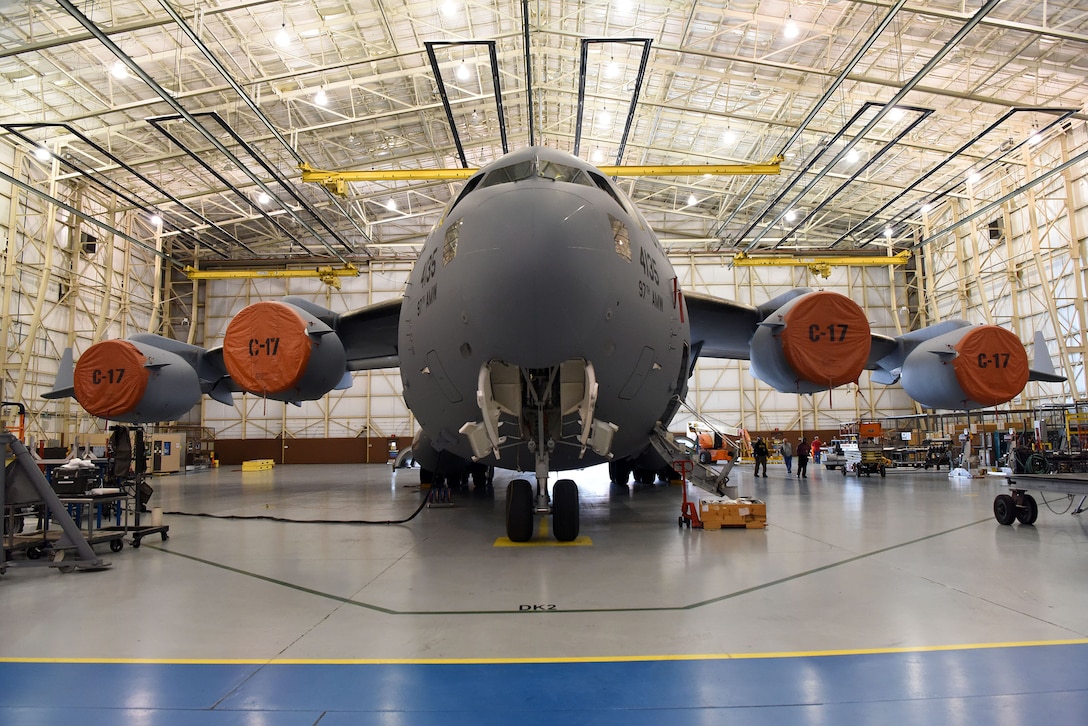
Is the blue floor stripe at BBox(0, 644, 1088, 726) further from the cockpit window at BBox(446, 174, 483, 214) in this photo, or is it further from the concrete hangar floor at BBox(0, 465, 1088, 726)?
the cockpit window at BBox(446, 174, 483, 214)

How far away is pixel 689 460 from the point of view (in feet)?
26.3

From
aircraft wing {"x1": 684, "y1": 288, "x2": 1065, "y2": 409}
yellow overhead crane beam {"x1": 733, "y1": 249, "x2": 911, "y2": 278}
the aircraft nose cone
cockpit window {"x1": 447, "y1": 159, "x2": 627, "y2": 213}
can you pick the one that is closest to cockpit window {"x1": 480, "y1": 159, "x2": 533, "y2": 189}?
cockpit window {"x1": 447, "y1": 159, "x2": 627, "y2": 213}

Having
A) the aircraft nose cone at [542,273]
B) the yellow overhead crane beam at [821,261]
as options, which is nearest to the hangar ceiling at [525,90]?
the yellow overhead crane beam at [821,261]

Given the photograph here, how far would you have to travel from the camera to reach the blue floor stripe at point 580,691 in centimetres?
267

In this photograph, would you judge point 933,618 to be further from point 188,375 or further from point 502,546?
point 188,375

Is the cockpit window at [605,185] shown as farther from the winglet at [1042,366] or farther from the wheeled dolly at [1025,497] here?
the winglet at [1042,366]

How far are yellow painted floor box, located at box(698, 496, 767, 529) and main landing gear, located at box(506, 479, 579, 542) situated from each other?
1967 mm

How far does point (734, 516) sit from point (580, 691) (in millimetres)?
5599

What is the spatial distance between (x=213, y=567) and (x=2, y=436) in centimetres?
210

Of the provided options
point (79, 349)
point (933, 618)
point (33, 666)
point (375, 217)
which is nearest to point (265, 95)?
point (375, 217)

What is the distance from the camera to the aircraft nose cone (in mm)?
5332

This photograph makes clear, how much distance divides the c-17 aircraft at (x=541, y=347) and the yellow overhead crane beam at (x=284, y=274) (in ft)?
79.0

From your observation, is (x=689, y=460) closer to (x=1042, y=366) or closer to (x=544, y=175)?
(x=544, y=175)

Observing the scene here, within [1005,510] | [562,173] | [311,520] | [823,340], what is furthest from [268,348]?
[1005,510]
